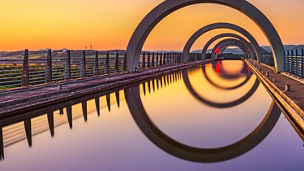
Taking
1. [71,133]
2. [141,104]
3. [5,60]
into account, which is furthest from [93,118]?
[5,60]

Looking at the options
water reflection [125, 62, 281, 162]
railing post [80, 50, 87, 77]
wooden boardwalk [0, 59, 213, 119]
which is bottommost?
water reflection [125, 62, 281, 162]

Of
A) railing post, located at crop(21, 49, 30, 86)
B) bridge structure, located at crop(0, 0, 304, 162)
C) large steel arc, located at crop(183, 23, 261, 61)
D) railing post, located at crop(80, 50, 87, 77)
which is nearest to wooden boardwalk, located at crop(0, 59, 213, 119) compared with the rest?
bridge structure, located at crop(0, 0, 304, 162)

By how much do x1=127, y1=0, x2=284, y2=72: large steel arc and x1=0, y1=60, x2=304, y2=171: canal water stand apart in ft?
37.2

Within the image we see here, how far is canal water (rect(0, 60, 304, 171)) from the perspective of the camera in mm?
4230

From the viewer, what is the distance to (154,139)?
5.55 meters

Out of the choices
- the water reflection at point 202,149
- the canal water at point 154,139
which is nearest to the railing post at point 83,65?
the canal water at point 154,139

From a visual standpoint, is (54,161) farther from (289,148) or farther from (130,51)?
(130,51)

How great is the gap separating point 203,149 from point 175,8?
56.1 ft

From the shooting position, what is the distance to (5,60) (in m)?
11.0

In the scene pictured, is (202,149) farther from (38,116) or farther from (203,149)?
(38,116)

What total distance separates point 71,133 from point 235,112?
421 cm

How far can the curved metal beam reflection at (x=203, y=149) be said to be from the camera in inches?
180

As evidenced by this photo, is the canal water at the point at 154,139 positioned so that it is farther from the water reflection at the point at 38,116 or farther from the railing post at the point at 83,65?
the railing post at the point at 83,65

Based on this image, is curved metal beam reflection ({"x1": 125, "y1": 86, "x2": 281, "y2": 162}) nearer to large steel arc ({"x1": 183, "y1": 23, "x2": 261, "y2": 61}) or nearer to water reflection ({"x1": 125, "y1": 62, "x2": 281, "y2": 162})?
water reflection ({"x1": 125, "y1": 62, "x2": 281, "y2": 162})
